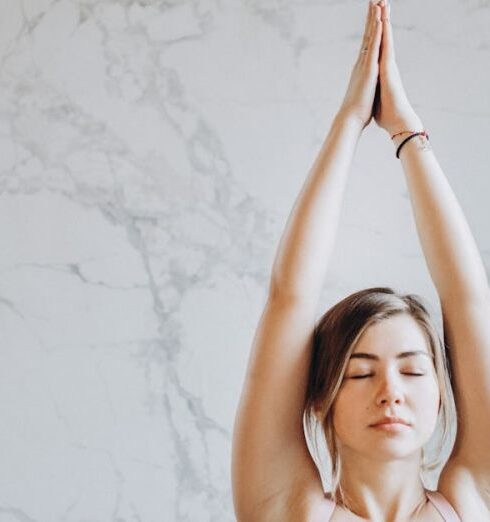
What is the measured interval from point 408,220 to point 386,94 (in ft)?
1.00

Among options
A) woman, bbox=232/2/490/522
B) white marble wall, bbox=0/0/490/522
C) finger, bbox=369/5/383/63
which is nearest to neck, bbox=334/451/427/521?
woman, bbox=232/2/490/522

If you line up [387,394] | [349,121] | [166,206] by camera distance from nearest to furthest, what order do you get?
[387,394] < [349,121] < [166,206]

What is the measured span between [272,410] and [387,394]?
0.13m

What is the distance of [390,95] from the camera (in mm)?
1105

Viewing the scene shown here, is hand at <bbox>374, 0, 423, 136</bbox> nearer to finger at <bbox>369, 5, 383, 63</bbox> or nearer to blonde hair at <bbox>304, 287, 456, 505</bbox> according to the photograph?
finger at <bbox>369, 5, 383, 63</bbox>

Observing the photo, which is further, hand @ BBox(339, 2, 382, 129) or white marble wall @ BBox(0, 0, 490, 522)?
white marble wall @ BBox(0, 0, 490, 522)

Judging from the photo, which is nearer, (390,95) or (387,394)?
(387,394)

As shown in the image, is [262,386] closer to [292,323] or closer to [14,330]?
[292,323]

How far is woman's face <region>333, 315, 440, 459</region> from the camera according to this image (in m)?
0.99

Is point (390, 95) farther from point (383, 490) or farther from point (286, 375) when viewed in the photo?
point (383, 490)

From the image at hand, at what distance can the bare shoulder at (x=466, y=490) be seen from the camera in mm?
1062

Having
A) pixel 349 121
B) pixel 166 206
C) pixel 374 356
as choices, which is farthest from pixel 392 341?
pixel 166 206

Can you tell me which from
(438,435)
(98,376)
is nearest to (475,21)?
(438,435)

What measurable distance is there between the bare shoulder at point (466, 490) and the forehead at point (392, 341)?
0.15 metres
